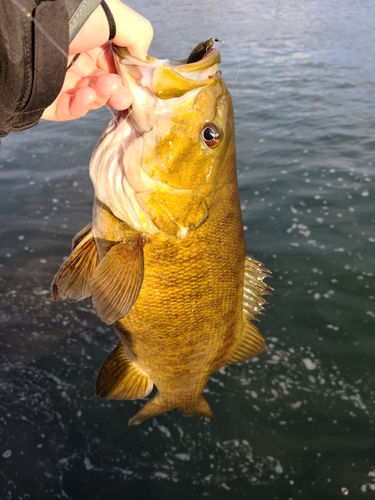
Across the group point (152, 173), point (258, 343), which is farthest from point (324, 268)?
point (152, 173)

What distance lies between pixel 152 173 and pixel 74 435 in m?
2.48

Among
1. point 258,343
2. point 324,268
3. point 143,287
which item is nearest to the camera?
point 143,287

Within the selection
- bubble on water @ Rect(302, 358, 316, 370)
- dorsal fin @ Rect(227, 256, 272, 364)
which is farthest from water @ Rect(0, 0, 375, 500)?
dorsal fin @ Rect(227, 256, 272, 364)

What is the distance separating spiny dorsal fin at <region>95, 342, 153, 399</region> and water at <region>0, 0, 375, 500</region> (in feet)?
3.34

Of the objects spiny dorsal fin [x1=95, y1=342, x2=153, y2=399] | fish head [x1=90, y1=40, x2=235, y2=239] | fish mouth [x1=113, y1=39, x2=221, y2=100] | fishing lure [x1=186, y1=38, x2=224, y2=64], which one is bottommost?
spiny dorsal fin [x1=95, y1=342, x2=153, y2=399]

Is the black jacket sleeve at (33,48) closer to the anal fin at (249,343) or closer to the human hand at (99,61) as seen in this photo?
the human hand at (99,61)

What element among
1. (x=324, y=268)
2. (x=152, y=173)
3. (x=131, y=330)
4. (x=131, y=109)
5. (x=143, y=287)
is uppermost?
(x=131, y=109)

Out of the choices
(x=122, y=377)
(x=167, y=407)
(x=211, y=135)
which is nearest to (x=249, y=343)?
(x=167, y=407)

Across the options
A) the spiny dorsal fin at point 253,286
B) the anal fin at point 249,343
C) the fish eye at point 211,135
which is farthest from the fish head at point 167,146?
the anal fin at point 249,343

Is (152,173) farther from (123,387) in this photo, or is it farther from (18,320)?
(18,320)

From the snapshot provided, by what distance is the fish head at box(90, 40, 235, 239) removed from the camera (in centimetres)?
174

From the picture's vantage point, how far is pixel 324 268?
16.1ft

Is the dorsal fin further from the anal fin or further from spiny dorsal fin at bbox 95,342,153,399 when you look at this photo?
spiny dorsal fin at bbox 95,342,153,399

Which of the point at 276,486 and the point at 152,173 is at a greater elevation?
the point at 152,173
